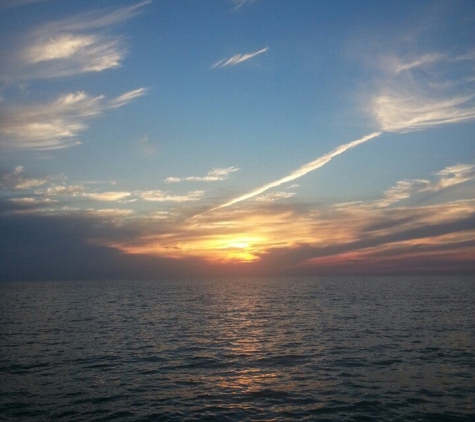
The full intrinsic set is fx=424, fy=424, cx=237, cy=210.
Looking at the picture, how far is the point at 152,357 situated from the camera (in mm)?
35969

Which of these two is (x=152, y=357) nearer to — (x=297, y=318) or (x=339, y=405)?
(x=339, y=405)

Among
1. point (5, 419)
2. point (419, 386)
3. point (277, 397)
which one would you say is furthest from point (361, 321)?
point (5, 419)

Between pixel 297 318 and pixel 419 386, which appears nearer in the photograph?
pixel 419 386

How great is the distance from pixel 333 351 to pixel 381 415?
52.4ft

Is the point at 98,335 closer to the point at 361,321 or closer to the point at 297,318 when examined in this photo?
the point at 297,318

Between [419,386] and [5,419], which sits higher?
[5,419]

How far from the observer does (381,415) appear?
840 inches

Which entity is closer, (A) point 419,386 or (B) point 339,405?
(B) point 339,405

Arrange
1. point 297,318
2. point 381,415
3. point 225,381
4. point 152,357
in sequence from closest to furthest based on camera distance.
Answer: point 381,415 → point 225,381 → point 152,357 → point 297,318

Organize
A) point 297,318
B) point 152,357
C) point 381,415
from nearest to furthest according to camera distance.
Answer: point 381,415 < point 152,357 < point 297,318

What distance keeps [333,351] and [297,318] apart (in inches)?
1023

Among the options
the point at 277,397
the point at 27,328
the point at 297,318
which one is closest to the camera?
the point at 277,397

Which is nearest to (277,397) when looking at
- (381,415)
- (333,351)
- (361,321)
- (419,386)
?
(381,415)

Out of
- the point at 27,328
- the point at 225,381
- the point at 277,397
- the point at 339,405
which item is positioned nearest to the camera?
the point at 339,405
